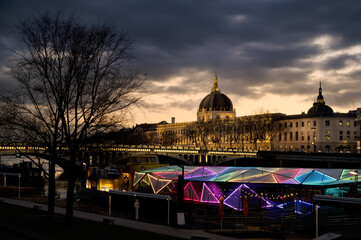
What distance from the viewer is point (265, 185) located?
35844 millimetres

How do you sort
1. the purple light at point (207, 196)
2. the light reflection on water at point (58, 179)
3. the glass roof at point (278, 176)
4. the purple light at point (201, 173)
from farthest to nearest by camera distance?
the light reflection on water at point (58, 179), the purple light at point (201, 173), the purple light at point (207, 196), the glass roof at point (278, 176)

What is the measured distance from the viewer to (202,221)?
30078 mm

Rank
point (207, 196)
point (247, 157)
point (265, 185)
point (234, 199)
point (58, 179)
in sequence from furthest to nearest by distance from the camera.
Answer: point (247, 157) → point (58, 179) → point (207, 196) → point (234, 199) → point (265, 185)

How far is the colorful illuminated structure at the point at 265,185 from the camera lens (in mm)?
35188

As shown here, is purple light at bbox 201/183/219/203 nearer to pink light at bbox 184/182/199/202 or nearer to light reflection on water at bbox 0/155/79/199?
pink light at bbox 184/182/199/202

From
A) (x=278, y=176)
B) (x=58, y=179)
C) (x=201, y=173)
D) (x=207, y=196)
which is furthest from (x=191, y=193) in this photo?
(x=58, y=179)

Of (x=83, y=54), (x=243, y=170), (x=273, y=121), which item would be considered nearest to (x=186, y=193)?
(x=243, y=170)

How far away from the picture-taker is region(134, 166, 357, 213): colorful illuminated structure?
35.2m

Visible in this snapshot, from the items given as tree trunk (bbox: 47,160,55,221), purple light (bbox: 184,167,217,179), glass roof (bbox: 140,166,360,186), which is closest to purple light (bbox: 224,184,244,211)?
glass roof (bbox: 140,166,360,186)

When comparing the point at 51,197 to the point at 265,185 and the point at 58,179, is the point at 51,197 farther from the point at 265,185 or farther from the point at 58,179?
the point at 58,179

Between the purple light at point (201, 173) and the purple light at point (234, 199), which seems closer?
the purple light at point (234, 199)

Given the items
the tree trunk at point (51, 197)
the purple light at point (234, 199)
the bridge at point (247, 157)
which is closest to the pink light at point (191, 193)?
the purple light at point (234, 199)

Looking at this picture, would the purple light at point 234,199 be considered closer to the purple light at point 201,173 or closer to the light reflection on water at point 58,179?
the purple light at point 201,173

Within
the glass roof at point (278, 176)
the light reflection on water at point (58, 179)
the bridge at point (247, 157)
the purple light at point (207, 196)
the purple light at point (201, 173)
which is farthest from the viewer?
the bridge at point (247, 157)
